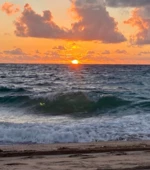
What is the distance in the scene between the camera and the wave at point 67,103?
2386 centimetres

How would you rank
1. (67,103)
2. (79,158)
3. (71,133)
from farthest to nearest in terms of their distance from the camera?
(67,103)
(71,133)
(79,158)

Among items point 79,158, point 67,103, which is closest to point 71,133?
point 79,158

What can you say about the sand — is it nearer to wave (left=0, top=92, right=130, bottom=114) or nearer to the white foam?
the white foam

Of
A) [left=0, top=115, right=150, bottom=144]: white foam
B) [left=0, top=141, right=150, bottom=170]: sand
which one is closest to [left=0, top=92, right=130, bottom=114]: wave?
[left=0, top=115, right=150, bottom=144]: white foam

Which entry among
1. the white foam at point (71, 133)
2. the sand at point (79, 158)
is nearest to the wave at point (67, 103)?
the white foam at point (71, 133)

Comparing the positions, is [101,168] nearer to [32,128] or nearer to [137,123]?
[32,128]

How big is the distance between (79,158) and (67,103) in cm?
1752

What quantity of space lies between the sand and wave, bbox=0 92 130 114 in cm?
1275

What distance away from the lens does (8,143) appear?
481 inches

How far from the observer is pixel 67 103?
1022 inches

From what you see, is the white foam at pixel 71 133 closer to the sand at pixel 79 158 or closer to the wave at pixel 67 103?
the sand at pixel 79 158

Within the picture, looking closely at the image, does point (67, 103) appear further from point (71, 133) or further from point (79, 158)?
point (79, 158)

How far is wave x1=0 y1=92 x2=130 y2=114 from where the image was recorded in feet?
78.3

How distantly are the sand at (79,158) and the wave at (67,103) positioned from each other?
1275 centimetres
